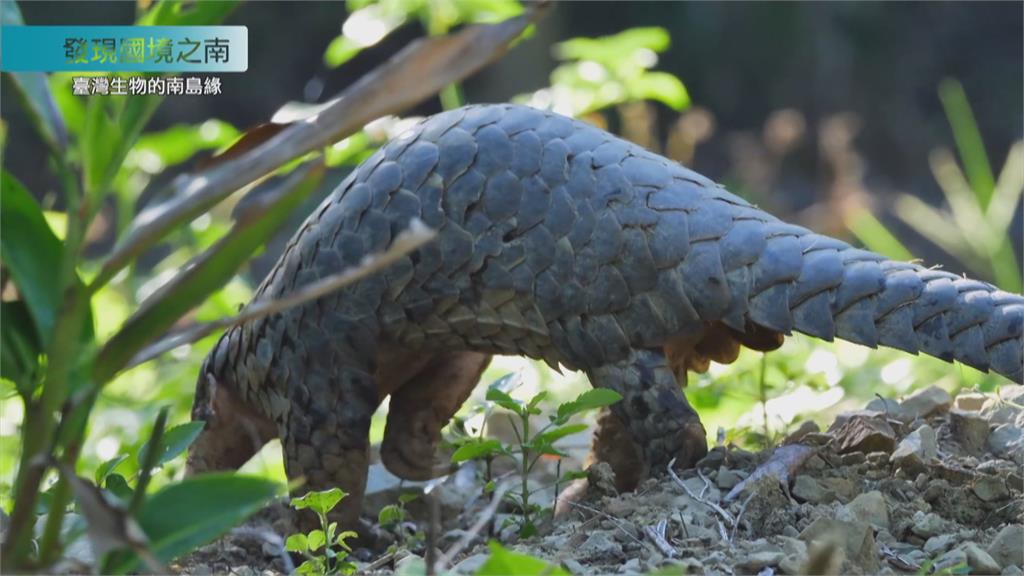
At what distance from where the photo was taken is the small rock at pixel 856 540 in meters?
2.07

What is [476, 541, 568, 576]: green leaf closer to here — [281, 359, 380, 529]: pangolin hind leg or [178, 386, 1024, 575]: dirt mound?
[178, 386, 1024, 575]: dirt mound

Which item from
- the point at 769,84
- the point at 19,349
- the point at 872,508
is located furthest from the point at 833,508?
the point at 769,84

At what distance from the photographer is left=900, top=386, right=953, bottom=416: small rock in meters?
3.02

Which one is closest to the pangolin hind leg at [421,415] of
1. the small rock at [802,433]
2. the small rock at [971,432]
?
the small rock at [802,433]

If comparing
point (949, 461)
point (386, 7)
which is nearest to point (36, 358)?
point (949, 461)

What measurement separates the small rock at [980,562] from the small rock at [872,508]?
27cm

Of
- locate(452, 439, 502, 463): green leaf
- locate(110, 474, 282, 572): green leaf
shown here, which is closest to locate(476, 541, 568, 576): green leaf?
locate(110, 474, 282, 572): green leaf

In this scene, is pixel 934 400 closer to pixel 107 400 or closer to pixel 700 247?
pixel 700 247

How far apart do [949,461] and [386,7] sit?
257 centimetres

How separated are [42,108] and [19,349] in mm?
344

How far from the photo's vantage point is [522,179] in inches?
108

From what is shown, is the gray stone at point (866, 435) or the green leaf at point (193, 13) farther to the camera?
the gray stone at point (866, 435)

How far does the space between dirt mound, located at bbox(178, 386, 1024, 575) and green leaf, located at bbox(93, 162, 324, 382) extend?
2.33 feet

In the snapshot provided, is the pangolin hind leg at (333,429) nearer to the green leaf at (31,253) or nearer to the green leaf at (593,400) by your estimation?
the green leaf at (593,400)
